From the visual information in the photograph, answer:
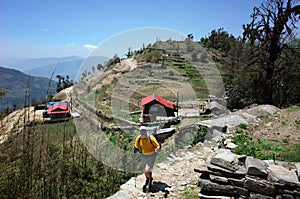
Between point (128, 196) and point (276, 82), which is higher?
point (276, 82)

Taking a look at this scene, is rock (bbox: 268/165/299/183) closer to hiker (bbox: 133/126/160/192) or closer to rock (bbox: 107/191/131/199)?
hiker (bbox: 133/126/160/192)

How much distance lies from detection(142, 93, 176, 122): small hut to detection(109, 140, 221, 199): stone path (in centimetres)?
813

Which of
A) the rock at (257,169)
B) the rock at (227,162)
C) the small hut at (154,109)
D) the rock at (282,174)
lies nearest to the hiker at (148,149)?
the rock at (227,162)

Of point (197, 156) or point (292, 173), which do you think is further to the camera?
point (197, 156)

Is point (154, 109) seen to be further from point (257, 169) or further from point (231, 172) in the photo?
point (257, 169)

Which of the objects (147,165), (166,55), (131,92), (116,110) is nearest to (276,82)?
(147,165)

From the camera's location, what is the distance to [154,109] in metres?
14.3

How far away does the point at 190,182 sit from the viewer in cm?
396

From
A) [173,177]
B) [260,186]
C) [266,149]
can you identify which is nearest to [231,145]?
[266,149]

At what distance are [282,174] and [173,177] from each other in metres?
1.93

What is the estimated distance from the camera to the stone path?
11.8 feet

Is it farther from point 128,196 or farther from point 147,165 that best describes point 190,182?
point 128,196

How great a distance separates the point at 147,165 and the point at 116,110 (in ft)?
40.9

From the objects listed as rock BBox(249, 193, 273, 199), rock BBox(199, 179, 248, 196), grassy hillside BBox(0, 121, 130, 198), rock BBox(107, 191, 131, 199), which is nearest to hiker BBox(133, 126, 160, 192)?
rock BBox(107, 191, 131, 199)
